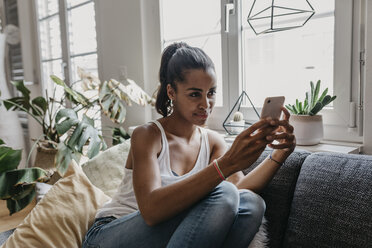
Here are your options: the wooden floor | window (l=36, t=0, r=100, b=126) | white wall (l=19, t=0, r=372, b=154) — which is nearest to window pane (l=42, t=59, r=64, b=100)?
window (l=36, t=0, r=100, b=126)

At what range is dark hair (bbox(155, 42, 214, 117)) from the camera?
1063 millimetres

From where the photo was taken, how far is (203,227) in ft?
2.80

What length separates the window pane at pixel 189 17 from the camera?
196cm

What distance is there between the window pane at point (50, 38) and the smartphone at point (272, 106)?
295cm

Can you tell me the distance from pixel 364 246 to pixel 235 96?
113cm

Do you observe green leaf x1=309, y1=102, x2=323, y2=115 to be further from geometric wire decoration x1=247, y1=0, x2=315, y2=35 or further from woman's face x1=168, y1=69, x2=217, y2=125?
woman's face x1=168, y1=69, x2=217, y2=125

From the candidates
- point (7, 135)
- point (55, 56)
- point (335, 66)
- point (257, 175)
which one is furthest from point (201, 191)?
point (55, 56)

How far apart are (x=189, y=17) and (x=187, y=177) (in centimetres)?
A: 144

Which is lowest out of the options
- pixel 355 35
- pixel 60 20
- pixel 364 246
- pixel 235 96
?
pixel 364 246

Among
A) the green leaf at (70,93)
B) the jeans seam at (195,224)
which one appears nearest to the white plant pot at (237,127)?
the jeans seam at (195,224)

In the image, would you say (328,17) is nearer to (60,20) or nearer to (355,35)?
(355,35)

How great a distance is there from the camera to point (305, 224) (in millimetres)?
1007

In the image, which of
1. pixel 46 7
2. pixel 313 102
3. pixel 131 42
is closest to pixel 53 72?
pixel 46 7

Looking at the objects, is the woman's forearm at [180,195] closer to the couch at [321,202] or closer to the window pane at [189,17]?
the couch at [321,202]
